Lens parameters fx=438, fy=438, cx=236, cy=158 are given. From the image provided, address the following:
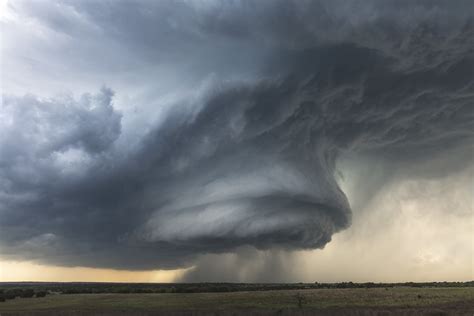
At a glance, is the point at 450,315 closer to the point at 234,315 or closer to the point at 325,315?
the point at 325,315

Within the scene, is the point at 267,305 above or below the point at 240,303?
below

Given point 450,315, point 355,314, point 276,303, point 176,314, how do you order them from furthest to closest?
point 276,303
point 176,314
point 355,314
point 450,315

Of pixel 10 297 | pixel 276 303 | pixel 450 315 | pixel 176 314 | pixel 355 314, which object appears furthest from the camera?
pixel 10 297

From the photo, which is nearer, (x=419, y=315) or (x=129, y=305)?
(x=419, y=315)

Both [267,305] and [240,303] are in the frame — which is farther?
[240,303]

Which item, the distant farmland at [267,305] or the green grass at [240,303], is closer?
the distant farmland at [267,305]

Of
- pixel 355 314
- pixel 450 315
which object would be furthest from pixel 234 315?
pixel 450 315

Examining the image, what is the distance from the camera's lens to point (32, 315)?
2739 inches

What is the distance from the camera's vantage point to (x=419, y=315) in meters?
60.4

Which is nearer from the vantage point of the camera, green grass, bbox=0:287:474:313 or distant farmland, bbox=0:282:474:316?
distant farmland, bbox=0:282:474:316

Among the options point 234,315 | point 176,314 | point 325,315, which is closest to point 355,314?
point 325,315

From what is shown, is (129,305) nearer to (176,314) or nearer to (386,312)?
(176,314)

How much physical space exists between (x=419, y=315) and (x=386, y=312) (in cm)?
521

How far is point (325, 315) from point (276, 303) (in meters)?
24.7
